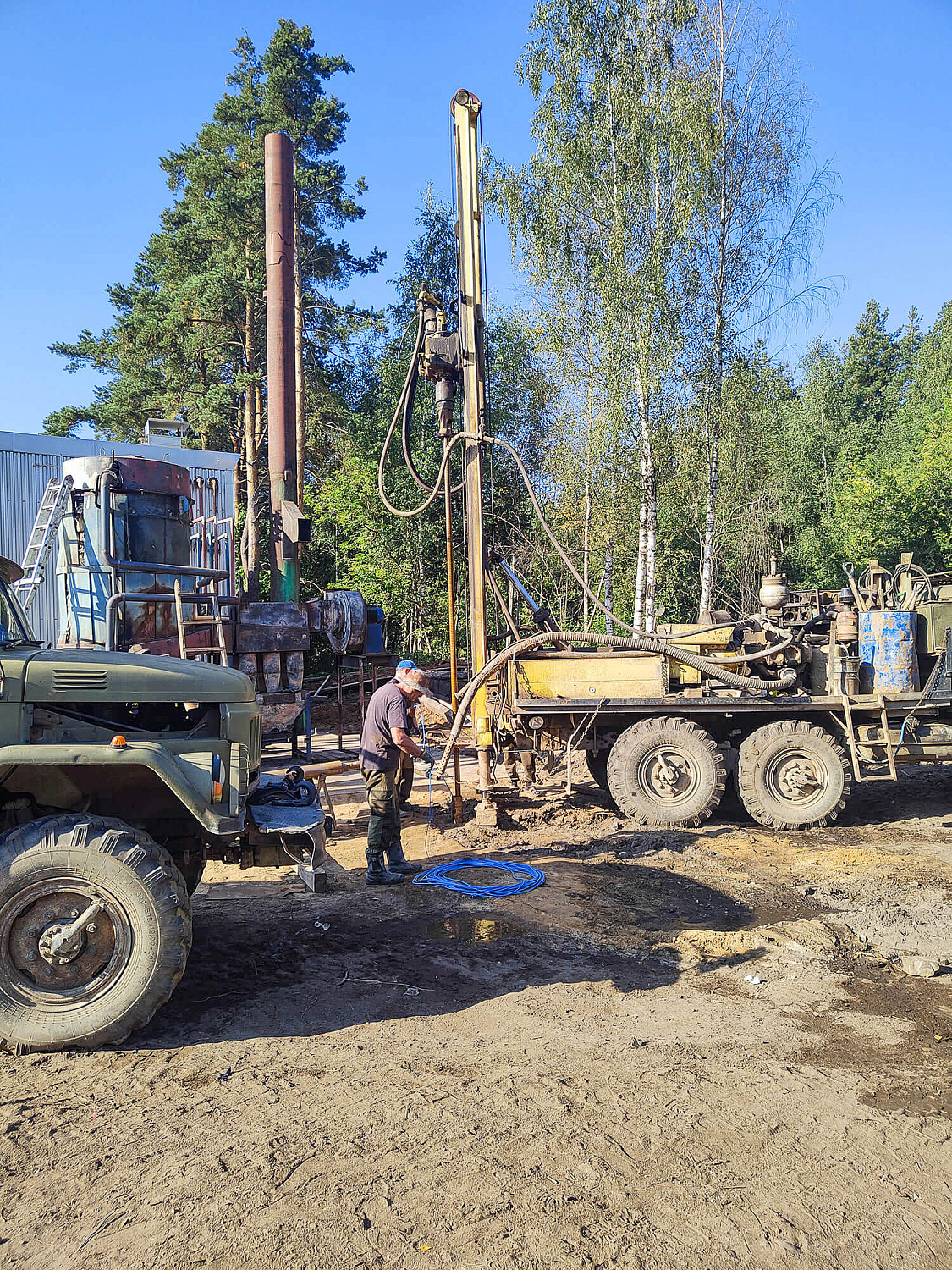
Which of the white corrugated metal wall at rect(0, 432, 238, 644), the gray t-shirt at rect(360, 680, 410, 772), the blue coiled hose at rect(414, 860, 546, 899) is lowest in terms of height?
the blue coiled hose at rect(414, 860, 546, 899)

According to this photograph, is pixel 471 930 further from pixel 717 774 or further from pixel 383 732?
pixel 717 774

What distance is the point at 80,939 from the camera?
403 centimetres

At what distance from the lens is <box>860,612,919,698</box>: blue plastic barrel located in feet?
30.5

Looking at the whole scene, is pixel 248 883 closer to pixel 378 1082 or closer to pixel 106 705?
pixel 106 705

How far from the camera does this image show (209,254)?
83.0 feet

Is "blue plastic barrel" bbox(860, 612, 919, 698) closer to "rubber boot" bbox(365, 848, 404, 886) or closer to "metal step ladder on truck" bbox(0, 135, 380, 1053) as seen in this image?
"rubber boot" bbox(365, 848, 404, 886)

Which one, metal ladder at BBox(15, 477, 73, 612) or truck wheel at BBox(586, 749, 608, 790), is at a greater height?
metal ladder at BBox(15, 477, 73, 612)

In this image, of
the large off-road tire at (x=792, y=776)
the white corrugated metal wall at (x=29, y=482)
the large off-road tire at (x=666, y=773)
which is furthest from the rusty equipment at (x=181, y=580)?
the large off-road tire at (x=792, y=776)

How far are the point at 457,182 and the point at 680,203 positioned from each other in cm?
1081

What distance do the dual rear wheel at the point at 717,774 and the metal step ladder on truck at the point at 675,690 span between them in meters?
0.01

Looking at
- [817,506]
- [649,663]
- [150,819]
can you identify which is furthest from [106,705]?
[817,506]

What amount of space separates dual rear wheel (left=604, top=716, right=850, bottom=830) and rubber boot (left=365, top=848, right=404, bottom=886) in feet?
9.31

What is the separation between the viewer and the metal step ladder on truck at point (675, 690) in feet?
29.3

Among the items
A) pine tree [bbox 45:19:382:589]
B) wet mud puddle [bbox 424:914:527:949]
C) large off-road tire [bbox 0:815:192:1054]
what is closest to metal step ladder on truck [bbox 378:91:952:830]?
wet mud puddle [bbox 424:914:527:949]
